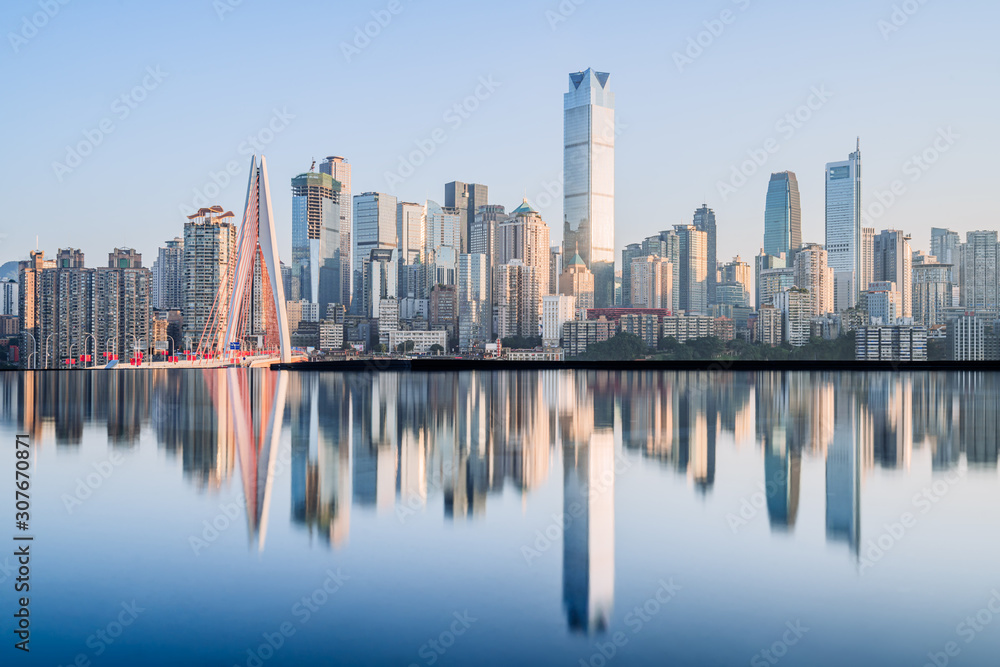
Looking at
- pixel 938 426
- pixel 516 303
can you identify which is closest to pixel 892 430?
pixel 938 426

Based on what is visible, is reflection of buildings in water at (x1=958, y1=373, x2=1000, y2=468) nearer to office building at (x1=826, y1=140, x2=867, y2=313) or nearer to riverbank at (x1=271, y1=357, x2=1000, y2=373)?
riverbank at (x1=271, y1=357, x2=1000, y2=373)

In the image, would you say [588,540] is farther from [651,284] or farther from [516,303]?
[651,284]

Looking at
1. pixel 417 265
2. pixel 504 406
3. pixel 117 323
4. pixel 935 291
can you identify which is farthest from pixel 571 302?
pixel 504 406

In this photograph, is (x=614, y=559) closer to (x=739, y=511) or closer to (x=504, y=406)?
(x=739, y=511)
